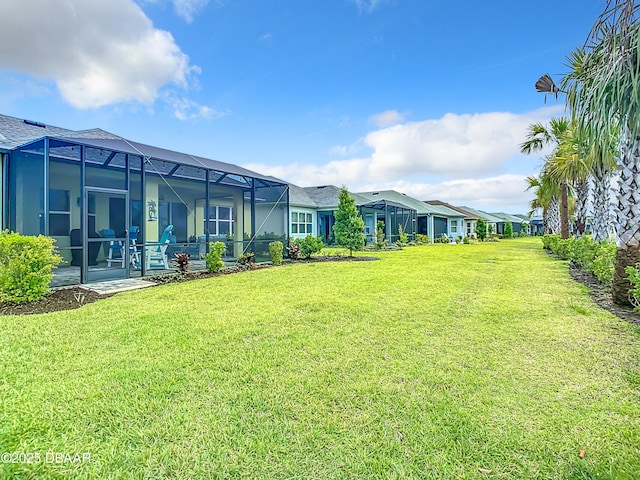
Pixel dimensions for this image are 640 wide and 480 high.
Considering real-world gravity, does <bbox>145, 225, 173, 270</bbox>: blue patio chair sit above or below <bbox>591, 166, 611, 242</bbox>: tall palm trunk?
below

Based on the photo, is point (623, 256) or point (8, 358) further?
point (623, 256)

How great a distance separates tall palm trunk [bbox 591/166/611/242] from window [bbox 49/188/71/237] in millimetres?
16758

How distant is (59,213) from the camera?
927 cm

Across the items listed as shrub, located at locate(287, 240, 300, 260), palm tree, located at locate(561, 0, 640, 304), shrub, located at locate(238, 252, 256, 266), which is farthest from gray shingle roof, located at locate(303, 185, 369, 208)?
palm tree, located at locate(561, 0, 640, 304)

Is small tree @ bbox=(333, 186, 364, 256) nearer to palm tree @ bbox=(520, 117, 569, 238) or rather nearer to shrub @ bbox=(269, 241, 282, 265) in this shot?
shrub @ bbox=(269, 241, 282, 265)

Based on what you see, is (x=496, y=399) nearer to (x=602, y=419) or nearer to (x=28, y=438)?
(x=602, y=419)

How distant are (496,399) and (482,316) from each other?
9.67ft

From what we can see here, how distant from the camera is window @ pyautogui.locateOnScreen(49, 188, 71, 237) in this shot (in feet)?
Answer: 29.2

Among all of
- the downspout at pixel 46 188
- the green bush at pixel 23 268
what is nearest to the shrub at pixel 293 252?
the downspout at pixel 46 188

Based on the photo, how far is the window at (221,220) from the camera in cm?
1499

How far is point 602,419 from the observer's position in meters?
2.63

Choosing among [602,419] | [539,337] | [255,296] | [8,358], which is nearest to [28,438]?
[8,358]

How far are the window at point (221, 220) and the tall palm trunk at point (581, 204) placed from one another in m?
15.6

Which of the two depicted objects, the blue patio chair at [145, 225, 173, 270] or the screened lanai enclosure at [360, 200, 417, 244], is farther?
the screened lanai enclosure at [360, 200, 417, 244]
